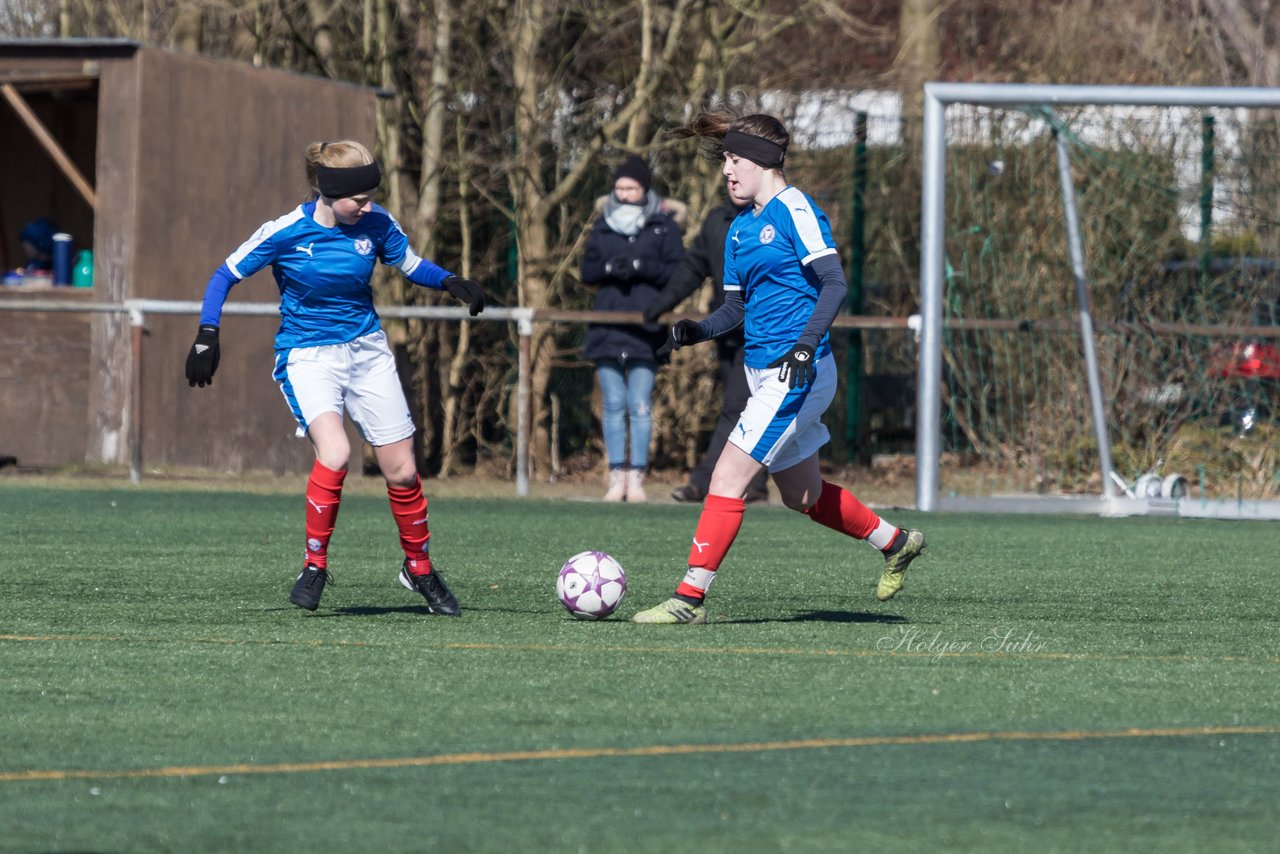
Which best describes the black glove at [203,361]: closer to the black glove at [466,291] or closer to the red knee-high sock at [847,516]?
the black glove at [466,291]

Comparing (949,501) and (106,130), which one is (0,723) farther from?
(106,130)

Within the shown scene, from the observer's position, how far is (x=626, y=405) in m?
13.5

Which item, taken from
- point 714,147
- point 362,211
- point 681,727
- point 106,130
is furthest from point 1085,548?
point 106,130

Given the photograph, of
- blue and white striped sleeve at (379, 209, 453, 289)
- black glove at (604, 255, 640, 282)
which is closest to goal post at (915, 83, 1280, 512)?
black glove at (604, 255, 640, 282)

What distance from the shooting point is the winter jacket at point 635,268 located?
13.2 metres

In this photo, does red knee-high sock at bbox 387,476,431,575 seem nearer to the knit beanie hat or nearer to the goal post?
the knit beanie hat

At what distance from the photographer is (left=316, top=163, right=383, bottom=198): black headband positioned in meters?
7.23

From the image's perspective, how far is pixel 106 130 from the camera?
15.0 metres

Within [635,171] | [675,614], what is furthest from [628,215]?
[675,614]

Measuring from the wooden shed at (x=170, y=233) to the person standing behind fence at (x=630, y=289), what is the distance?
109 inches

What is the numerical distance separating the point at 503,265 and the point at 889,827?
12.9 meters

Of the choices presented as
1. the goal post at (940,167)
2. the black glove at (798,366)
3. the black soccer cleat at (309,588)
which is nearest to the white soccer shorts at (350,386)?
the black soccer cleat at (309,588)

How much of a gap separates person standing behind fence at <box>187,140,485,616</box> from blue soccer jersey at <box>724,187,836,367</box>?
4.24 ft

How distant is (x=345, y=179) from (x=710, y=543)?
1.78m
